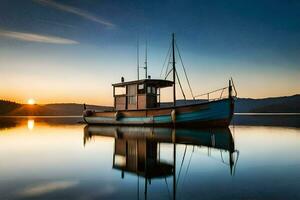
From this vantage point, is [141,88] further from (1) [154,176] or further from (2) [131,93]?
(1) [154,176]

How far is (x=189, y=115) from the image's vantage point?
106 ft


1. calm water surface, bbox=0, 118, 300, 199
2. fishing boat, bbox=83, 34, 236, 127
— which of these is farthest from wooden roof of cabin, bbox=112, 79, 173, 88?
calm water surface, bbox=0, 118, 300, 199

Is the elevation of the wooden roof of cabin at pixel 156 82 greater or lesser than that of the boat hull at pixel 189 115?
greater

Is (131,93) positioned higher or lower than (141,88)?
lower

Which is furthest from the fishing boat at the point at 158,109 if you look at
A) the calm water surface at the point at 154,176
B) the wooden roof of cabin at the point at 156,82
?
the calm water surface at the point at 154,176

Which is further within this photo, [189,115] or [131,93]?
[131,93]

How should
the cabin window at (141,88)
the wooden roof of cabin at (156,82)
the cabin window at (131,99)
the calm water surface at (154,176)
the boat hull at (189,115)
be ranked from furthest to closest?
the cabin window at (131,99) → the cabin window at (141,88) → the wooden roof of cabin at (156,82) → the boat hull at (189,115) → the calm water surface at (154,176)

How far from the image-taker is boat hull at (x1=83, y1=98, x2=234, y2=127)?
103ft

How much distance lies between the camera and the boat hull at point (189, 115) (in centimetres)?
3138

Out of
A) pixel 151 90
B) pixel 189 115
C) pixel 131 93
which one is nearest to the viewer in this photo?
pixel 189 115

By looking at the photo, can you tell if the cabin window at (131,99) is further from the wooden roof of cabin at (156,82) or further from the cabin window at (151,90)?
the cabin window at (151,90)

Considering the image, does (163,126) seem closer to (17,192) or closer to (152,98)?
(152,98)

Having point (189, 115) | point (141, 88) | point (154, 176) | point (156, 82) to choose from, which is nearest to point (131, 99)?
point (141, 88)

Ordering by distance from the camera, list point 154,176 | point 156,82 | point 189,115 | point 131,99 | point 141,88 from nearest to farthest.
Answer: point 154,176 → point 189,115 → point 156,82 → point 141,88 → point 131,99
